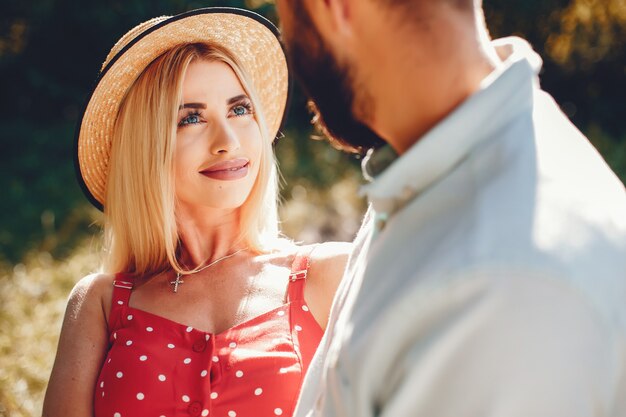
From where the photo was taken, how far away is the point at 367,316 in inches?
37.9

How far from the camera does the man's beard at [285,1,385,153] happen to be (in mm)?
1096

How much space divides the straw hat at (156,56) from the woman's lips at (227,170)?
0.33 meters

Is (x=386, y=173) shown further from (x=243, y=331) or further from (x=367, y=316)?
(x=243, y=331)

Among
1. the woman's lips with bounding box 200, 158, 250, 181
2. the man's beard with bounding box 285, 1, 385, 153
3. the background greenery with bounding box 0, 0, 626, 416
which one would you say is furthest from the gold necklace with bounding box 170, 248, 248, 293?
the background greenery with bounding box 0, 0, 626, 416

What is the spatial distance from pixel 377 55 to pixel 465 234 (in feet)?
0.96

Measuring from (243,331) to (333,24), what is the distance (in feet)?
3.54

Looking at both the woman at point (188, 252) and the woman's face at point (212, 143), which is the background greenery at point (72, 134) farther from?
the woman's face at point (212, 143)

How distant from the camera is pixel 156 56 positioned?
2189mm

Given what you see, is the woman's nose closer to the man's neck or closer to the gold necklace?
the gold necklace

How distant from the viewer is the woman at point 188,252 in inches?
75.1

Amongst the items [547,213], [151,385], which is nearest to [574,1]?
[151,385]

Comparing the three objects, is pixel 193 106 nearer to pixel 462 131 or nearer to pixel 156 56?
pixel 156 56

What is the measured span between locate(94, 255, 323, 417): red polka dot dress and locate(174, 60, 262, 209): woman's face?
0.35 meters

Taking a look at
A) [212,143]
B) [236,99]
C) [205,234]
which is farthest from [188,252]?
[236,99]
